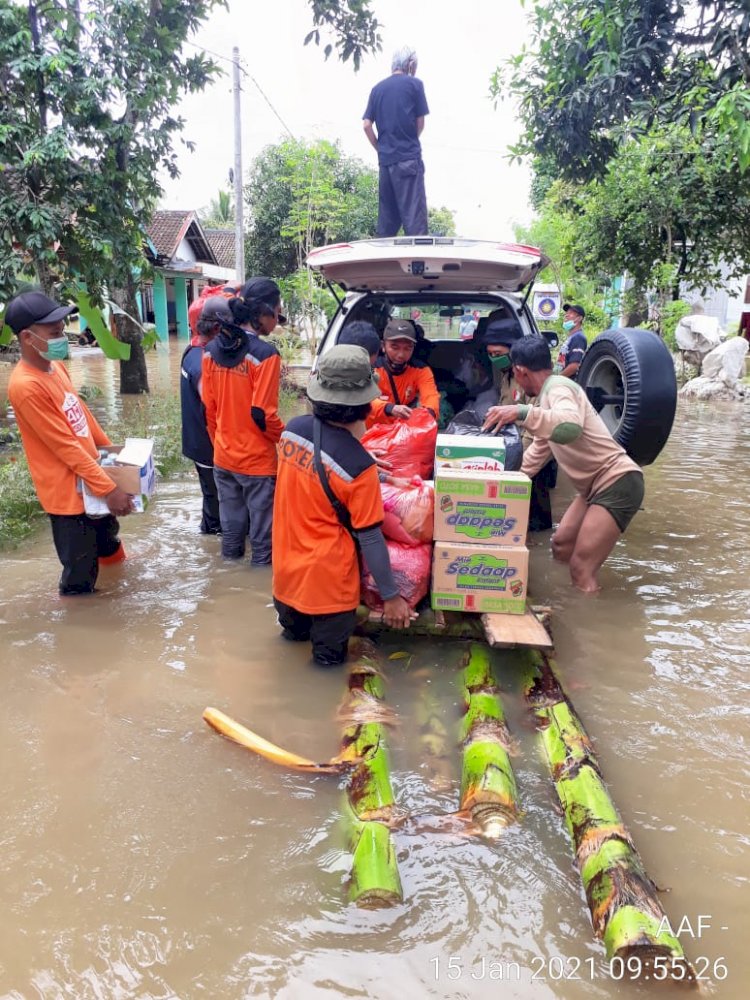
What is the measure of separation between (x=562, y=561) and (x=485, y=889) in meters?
3.17

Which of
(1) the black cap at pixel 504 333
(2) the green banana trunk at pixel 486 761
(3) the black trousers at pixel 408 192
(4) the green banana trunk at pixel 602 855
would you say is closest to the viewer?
(4) the green banana trunk at pixel 602 855

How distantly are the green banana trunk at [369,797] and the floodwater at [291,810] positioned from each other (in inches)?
3.1

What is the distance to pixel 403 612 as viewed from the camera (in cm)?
332

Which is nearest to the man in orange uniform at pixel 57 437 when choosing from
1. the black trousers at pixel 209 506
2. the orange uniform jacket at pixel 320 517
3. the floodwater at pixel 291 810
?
the floodwater at pixel 291 810

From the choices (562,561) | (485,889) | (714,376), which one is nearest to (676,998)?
(485,889)

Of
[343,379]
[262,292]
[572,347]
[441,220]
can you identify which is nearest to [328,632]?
[343,379]

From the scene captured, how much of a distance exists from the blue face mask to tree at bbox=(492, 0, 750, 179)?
5.22 m

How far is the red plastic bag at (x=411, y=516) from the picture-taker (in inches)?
141

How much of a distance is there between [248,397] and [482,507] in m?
1.76

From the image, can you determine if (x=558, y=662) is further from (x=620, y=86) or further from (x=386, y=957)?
(x=620, y=86)

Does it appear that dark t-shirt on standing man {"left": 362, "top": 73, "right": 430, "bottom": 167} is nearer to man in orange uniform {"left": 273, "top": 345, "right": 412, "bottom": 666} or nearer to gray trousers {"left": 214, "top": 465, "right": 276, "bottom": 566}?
gray trousers {"left": 214, "top": 465, "right": 276, "bottom": 566}

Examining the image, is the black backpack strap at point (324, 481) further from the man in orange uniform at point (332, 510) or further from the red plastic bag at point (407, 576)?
the red plastic bag at point (407, 576)

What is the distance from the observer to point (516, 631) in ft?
10.5

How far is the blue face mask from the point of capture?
12.4 feet
